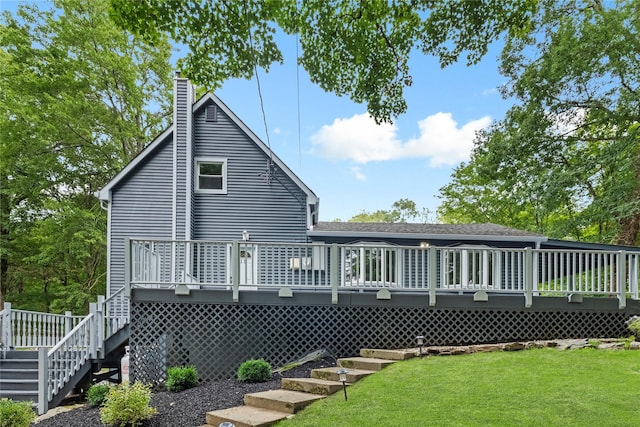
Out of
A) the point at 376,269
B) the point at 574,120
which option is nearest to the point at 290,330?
the point at 376,269

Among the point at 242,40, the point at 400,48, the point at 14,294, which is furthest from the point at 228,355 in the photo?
the point at 14,294

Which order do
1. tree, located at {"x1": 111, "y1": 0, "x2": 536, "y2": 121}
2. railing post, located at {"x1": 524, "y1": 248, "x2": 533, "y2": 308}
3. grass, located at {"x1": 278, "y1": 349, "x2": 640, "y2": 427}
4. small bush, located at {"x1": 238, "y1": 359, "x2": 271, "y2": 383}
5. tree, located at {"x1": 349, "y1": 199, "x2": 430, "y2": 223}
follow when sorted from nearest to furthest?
grass, located at {"x1": 278, "y1": 349, "x2": 640, "y2": 427} < tree, located at {"x1": 111, "y1": 0, "x2": 536, "y2": 121} < small bush, located at {"x1": 238, "y1": 359, "x2": 271, "y2": 383} < railing post, located at {"x1": 524, "y1": 248, "x2": 533, "y2": 308} < tree, located at {"x1": 349, "y1": 199, "x2": 430, "y2": 223}

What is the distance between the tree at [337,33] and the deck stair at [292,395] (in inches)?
154

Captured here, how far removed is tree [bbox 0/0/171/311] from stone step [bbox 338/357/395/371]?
14.2m

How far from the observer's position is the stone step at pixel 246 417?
4402 mm

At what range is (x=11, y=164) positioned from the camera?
17156 mm

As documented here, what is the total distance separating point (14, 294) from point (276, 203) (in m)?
16.7

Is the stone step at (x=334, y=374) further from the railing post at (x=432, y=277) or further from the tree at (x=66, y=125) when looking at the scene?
the tree at (x=66, y=125)

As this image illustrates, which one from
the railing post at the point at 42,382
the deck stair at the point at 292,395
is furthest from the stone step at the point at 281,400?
the railing post at the point at 42,382

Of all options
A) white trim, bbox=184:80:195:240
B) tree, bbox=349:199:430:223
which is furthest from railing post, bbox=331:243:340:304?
tree, bbox=349:199:430:223

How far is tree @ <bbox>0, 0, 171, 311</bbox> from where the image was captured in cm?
1678

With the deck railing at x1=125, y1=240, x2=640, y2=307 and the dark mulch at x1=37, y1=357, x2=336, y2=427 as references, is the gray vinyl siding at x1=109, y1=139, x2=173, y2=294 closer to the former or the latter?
the deck railing at x1=125, y1=240, x2=640, y2=307

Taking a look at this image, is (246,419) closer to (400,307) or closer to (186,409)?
(186,409)

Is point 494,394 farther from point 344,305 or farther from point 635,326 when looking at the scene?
point 635,326
